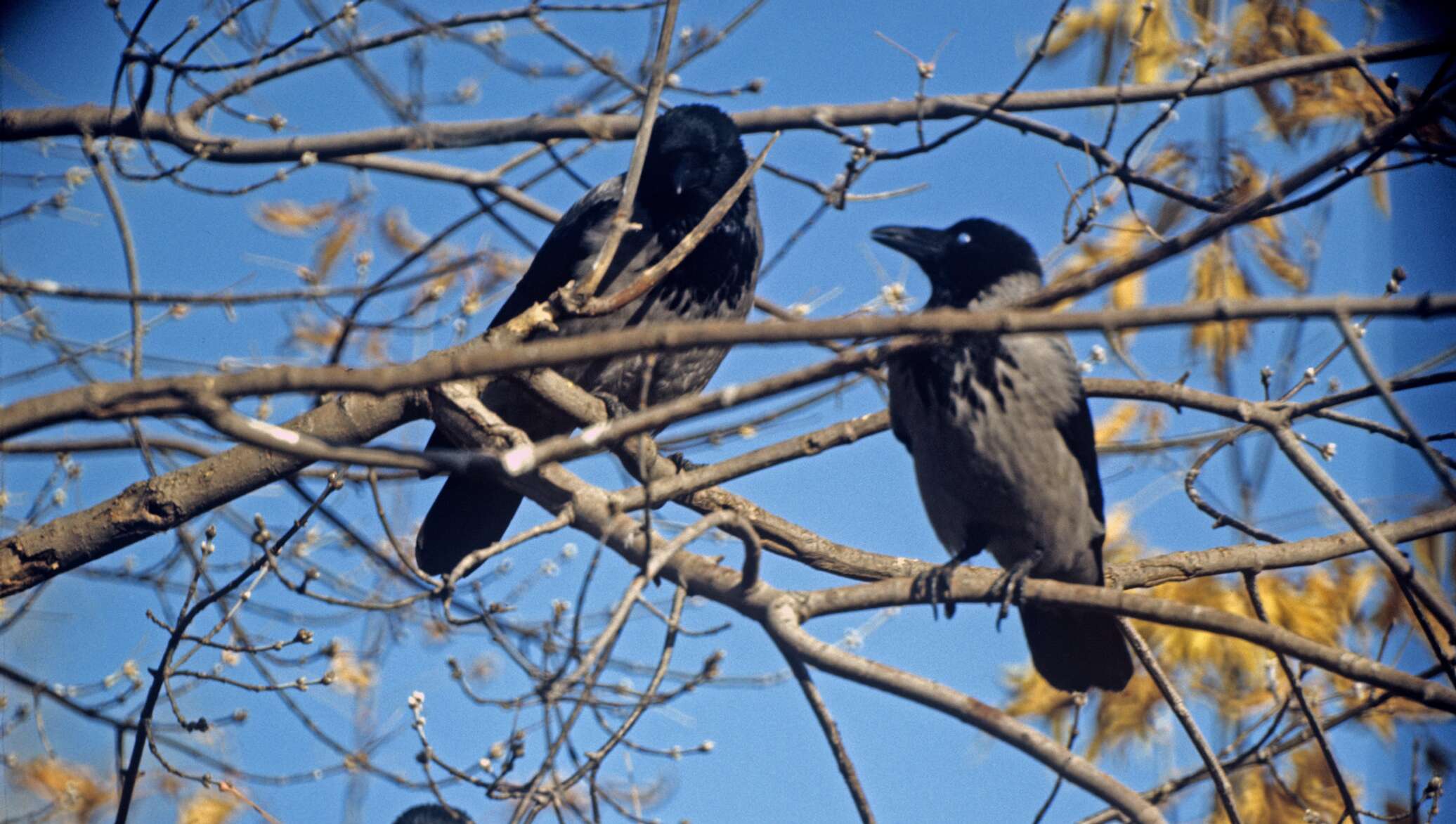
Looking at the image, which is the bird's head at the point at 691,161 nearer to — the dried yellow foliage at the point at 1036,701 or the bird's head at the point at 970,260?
the bird's head at the point at 970,260

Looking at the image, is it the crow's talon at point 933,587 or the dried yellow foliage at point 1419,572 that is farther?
the dried yellow foliage at point 1419,572

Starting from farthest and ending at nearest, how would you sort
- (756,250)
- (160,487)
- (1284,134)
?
1. (1284,134)
2. (756,250)
3. (160,487)

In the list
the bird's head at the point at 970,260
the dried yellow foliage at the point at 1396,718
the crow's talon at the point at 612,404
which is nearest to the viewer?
the bird's head at the point at 970,260

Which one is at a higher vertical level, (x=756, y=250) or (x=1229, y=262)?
(x=1229, y=262)

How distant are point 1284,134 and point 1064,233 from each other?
3.85 m

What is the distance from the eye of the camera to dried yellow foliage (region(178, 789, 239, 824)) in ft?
17.1

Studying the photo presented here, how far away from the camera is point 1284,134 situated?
6578 mm

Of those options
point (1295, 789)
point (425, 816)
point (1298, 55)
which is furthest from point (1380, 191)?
point (425, 816)

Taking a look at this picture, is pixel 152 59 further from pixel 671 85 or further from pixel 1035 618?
pixel 1035 618

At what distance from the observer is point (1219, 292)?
6938 millimetres

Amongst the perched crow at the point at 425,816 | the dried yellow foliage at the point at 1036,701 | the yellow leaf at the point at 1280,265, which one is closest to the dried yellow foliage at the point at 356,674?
the perched crow at the point at 425,816

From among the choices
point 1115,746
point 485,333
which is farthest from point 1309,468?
point 1115,746

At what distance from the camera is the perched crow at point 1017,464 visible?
10.8ft

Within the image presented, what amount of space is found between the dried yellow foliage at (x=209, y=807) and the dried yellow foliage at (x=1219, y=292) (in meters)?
5.63
